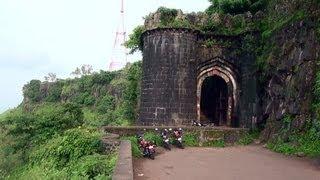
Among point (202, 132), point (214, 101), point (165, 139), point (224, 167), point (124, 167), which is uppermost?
point (214, 101)

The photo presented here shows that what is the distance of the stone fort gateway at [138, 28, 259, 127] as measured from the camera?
1708 cm

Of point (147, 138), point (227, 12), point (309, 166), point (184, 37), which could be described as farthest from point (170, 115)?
point (309, 166)

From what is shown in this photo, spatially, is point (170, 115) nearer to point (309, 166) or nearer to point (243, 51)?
point (243, 51)

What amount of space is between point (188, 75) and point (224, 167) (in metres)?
8.21

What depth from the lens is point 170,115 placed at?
667 inches

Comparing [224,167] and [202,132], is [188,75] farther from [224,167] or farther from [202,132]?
[224,167]

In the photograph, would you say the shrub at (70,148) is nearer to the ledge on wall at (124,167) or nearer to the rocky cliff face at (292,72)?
the ledge on wall at (124,167)

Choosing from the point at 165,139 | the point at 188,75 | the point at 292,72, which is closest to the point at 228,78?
the point at 188,75

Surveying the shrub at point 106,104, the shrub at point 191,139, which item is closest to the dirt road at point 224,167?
the shrub at point 191,139

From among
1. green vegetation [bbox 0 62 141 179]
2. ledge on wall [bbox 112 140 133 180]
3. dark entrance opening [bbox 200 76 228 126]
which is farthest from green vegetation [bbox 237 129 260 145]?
ledge on wall [bbox 112 140 133 180]

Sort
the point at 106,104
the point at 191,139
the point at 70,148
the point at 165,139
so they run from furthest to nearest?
the point at 106,104
the point at 191,139
the point at 165,139
the point at 70,148

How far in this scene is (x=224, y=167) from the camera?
9516mm

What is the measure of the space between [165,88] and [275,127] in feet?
15.2

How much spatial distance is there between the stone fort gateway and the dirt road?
454 cm
